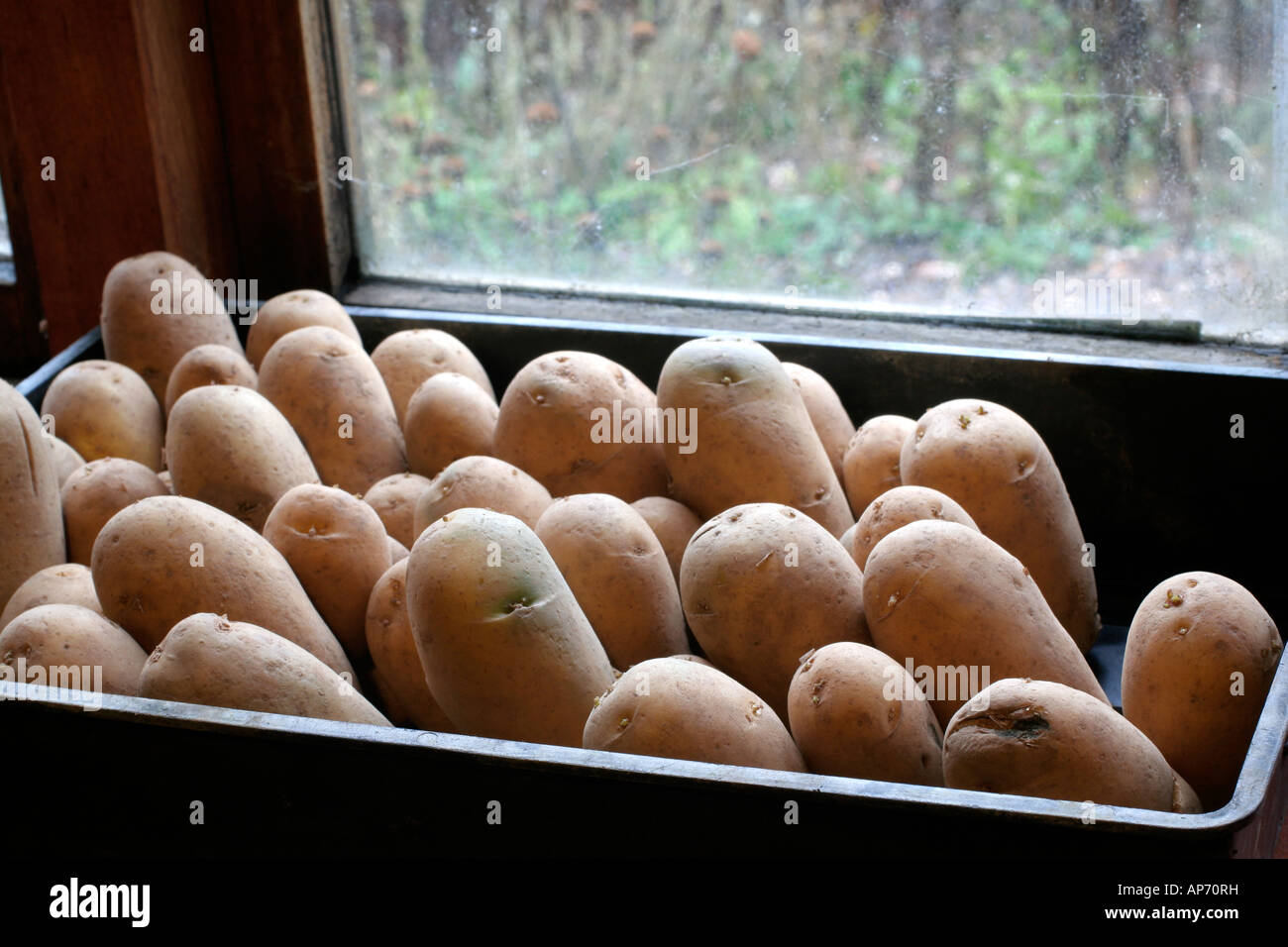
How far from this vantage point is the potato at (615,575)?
1.10 metres

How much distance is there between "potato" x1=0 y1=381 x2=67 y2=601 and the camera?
1.21 metres

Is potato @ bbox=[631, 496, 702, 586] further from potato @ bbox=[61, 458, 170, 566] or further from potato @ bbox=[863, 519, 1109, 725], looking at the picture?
potato @ bbox=[61, 458, 170, 566]

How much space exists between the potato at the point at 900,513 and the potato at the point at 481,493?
302mm

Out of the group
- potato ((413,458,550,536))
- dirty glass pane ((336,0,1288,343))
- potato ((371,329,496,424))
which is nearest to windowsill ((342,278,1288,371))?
dirty glass pane ((336,0,1288,343))

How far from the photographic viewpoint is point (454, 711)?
0.98 m

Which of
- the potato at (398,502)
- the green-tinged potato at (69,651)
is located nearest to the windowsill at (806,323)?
the potato at (398,502)

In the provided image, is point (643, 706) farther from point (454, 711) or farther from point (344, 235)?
point (344, 235)

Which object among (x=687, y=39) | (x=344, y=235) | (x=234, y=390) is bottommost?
(x=234, y=390)

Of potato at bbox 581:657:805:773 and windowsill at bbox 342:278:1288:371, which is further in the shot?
windowsill at bbox 342:278:1288:371

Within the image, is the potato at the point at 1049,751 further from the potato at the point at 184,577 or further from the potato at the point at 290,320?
the potato at the point at 290,320

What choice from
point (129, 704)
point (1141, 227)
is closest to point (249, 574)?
point (129, 704)

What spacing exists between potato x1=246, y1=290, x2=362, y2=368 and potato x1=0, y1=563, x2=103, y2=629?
0.44 metres
